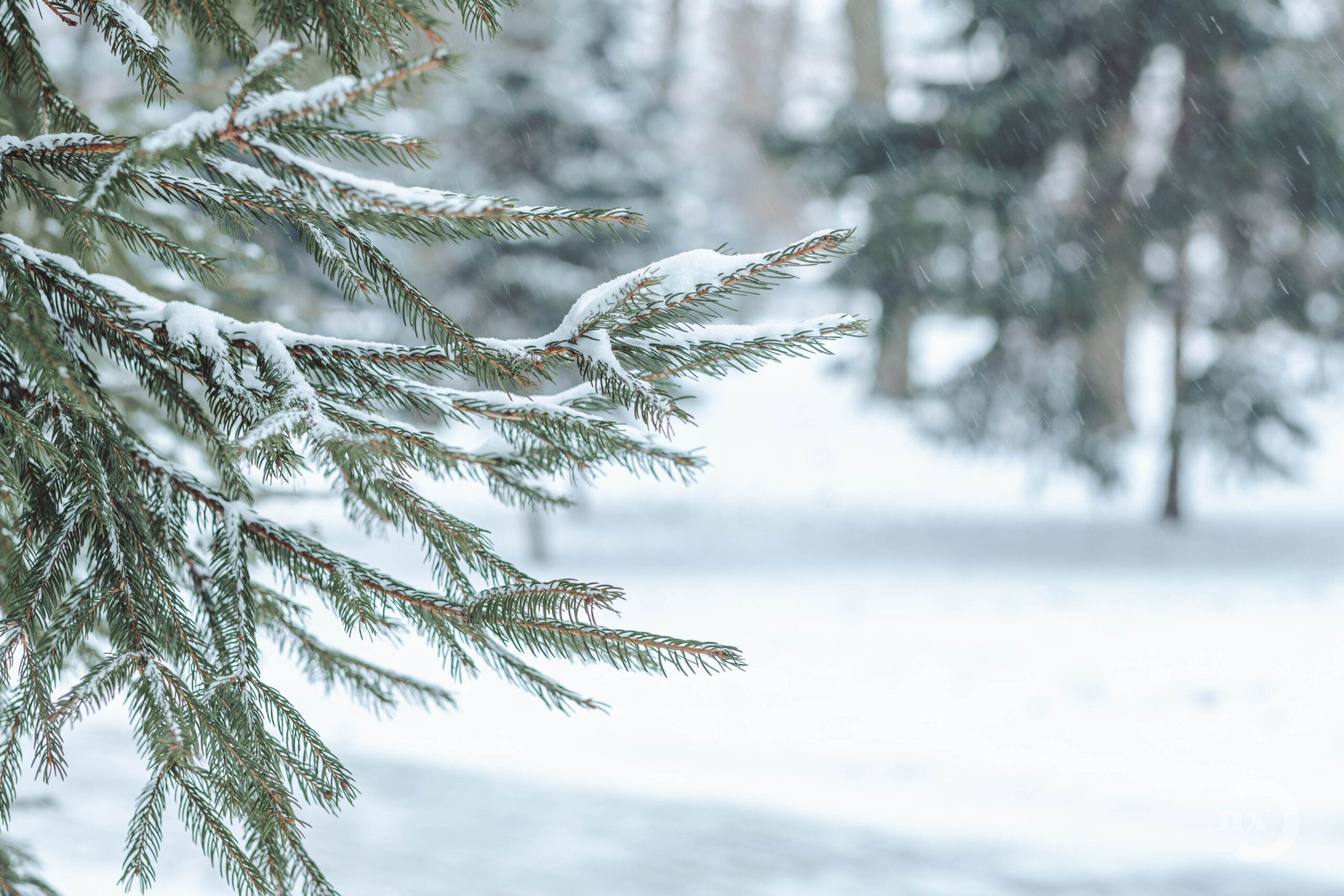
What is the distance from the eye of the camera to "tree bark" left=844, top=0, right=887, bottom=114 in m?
20.8

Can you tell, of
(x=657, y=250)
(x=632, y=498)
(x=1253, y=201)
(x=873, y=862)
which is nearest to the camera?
(x=873, y=862)

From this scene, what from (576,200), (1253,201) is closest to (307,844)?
(576,200)

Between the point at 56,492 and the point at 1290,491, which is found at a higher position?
the point at 1290,491

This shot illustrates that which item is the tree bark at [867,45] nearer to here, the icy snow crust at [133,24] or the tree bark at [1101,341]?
the tree bark at [1101,341]

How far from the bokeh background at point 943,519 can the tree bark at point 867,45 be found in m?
0.08

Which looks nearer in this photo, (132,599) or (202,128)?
(202,128)

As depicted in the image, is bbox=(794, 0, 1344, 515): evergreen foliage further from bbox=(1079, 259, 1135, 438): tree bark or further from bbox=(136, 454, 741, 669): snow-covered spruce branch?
bbox=(136, 454, 741, 669): snow-covered spruce branch

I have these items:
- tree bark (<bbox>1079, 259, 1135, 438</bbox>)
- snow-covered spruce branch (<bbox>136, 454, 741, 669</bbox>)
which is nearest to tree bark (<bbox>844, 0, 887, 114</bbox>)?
tree bark (<bbox>1079, 259, 1135, 438</bbox>)

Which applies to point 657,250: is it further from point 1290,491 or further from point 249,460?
point 249,460

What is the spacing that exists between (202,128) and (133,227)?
541 mm

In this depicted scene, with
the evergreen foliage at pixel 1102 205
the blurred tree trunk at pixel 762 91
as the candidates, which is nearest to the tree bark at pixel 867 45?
the evergreen foliage at pixel 1102 205

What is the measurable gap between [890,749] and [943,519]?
893 cm

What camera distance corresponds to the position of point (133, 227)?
166 cm

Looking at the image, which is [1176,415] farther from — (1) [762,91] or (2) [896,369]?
(1) [762,91]
